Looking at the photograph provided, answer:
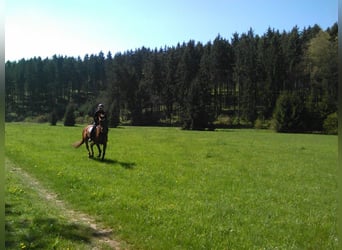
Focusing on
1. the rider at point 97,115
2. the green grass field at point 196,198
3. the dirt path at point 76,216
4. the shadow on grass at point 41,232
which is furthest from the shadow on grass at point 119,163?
the shadow on grass at point 41,232

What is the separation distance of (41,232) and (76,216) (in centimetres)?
217

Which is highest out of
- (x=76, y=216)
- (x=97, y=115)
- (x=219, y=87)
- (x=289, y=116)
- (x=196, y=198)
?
(x=219, y=87)

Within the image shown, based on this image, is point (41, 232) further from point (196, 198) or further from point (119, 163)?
point (119, 163)

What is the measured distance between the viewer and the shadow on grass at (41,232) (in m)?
9.20

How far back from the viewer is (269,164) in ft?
84.2

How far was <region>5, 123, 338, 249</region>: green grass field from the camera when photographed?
33.2 ft

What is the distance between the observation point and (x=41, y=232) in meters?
9.99

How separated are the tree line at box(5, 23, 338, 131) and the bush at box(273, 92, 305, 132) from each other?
20 cm

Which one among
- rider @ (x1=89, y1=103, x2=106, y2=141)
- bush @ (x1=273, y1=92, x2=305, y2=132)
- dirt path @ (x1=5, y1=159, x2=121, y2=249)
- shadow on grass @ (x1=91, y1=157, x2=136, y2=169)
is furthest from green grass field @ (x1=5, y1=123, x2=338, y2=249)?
bush @ (x1=273, y1=92, x2=305, y2=132)

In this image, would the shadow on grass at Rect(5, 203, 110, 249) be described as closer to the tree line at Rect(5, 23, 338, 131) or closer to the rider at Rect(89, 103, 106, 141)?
the rider at Rect(89, 103, 106, 141)

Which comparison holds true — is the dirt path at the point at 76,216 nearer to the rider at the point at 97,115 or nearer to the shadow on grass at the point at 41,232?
the shadow on grass at the point at 41,232

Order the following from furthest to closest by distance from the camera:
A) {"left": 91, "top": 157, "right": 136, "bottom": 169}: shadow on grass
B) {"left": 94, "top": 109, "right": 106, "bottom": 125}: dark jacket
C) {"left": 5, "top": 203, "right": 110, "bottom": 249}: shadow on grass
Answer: {"left": 94, "top": 109, "right": 106, "bottom": 125}: dark jacket, {"left": 91, "top": 157, "right": 136, "bottom": 169}: shadow on grass, {"left": 5, "top": 203, "right": 110, "bottom": 249}: shadow on grass

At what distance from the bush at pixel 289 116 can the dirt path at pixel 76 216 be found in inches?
2661

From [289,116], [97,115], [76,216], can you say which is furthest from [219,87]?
[76,216]
